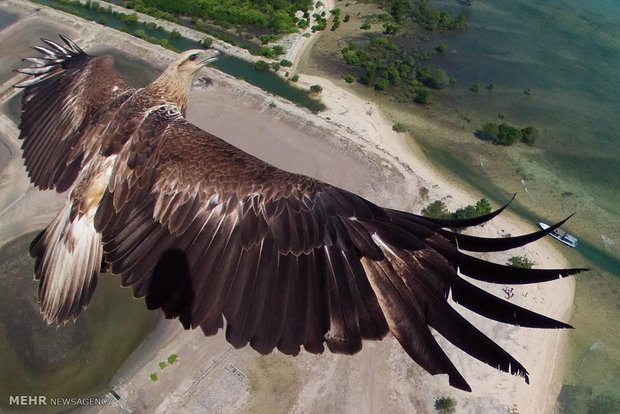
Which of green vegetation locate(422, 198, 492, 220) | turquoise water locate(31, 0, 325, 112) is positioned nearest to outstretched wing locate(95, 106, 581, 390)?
green vegetation locate(422, 198, 492, 220)

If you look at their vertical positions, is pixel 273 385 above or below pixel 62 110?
below

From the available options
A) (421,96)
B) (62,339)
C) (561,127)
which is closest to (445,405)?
(62,339)

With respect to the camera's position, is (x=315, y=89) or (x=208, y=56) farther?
(x=315, y=89)

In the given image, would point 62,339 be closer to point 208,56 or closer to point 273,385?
point 273,385

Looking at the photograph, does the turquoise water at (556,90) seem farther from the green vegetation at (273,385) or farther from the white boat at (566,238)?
the green vegetation at (273,385)

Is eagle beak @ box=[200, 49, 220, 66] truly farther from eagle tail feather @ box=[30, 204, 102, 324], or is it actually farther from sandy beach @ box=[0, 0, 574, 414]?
sandy beach @ box=[0, 0, 574, 414]

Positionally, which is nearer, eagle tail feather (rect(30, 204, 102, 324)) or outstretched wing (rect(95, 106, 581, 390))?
outstretched wing (rect(95, 106, 581, 390))

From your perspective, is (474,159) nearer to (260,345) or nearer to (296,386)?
(296,386)
